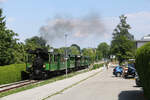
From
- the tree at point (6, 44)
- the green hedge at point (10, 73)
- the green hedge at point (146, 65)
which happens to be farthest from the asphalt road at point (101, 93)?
the tree at point (6, 44)

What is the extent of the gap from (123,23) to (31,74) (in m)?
66.4

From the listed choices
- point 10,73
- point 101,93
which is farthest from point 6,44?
point 101,93

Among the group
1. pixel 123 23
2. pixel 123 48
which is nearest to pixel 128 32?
pixel 123 23

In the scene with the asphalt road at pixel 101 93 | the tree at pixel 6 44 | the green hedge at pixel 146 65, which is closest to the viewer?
the green hedge at pixel 146 65

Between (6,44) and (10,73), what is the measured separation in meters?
11.6

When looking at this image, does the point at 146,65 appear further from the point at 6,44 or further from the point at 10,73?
the point at 6,44

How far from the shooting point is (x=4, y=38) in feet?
121

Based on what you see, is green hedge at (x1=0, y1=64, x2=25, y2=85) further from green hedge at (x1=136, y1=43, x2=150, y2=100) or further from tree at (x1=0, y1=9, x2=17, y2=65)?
green hedge at (x1=136, y1=43, x2=150, y2=100)

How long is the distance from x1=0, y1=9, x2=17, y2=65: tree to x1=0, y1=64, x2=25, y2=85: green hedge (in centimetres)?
741

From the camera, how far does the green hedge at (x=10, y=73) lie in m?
24.7

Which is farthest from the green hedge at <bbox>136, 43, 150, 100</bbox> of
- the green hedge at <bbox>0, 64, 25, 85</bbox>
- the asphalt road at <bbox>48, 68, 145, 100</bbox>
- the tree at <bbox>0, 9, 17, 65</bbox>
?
the tree at <bbox>0, 9, 17, 65</bbox>

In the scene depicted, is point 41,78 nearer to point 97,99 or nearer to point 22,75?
point 22,75

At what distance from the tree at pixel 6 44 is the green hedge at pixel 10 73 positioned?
24.3ft

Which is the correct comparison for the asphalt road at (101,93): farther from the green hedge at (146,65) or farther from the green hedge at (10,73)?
the green hedge at (10,73)
